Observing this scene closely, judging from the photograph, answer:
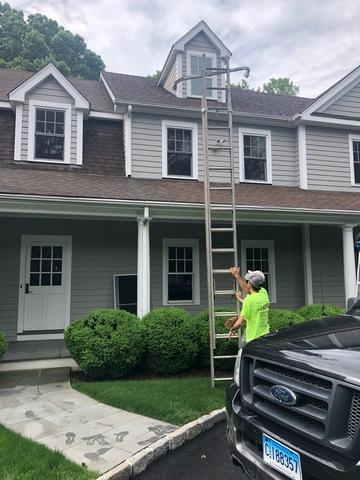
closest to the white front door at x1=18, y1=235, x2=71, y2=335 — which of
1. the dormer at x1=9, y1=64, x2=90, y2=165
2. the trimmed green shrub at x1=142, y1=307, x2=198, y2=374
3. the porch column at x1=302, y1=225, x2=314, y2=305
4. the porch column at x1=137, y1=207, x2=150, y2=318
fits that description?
the dormer at x1=9, y1=64, x2=90, y2=165

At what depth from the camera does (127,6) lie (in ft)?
36.5

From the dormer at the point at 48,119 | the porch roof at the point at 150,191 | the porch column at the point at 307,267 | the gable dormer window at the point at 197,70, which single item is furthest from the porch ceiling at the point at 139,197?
the gable dormer window at the point at 197,70

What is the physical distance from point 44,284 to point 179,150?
477 cm

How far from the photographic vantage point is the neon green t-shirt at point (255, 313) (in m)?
4.43

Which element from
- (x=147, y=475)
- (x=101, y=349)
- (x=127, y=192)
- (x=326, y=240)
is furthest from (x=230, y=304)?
(x=147, y=475)

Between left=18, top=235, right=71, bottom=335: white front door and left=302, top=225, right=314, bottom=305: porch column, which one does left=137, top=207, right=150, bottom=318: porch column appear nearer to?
left=18, top=235, right=71, bottom=335: white front door

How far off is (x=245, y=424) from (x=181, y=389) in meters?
2.91

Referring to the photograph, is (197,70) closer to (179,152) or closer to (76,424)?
(179,152)

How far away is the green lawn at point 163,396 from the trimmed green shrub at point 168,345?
0.28 m

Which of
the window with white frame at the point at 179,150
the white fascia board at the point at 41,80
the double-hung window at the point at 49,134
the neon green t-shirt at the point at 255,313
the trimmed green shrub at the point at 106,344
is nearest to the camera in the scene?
the neon green t-shirt at the point at 255,313

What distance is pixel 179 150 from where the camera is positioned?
10.4 metres

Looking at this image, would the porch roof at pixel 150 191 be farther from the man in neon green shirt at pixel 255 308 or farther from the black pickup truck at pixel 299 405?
the black pickup truck at pixel 299 405

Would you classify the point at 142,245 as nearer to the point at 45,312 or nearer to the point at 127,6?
the point at 45,312

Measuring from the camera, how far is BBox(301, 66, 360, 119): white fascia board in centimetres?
1096
